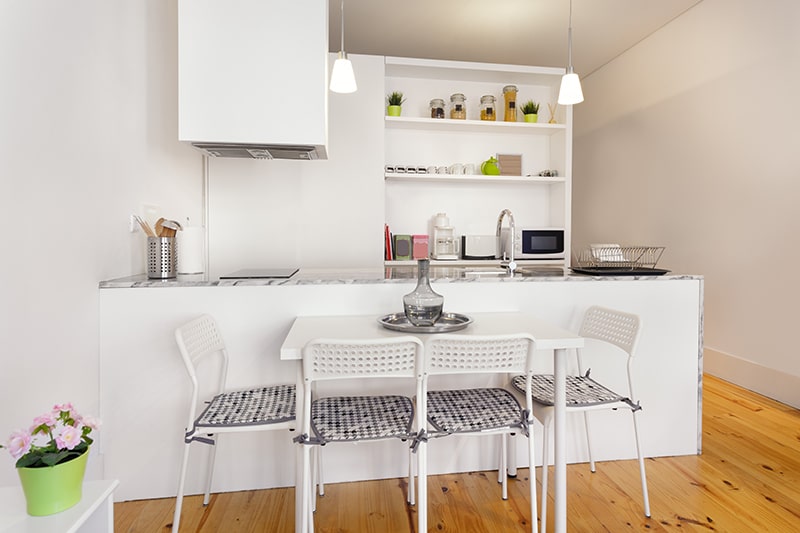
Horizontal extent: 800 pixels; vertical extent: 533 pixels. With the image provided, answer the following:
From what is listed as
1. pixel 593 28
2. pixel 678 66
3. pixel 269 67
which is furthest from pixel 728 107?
pixel 269 67

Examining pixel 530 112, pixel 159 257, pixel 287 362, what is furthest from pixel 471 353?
pixel 530 112

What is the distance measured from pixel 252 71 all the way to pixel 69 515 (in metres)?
1.78

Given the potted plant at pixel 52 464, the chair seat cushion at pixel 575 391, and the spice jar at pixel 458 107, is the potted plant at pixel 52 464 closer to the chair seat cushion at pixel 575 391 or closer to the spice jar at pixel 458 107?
the chair seat cushion at pixel 575 391

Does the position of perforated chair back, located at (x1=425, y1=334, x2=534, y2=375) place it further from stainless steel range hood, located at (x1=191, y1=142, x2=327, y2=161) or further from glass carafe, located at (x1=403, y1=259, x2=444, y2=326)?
stainless steel range hood, located at (x1=191, y1=142, x2=327, y2=161)

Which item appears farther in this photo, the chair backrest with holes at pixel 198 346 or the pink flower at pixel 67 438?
the chair backrest with holes at pixel 198 346

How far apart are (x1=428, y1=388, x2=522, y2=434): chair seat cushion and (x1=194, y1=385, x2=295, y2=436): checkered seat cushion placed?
52cm

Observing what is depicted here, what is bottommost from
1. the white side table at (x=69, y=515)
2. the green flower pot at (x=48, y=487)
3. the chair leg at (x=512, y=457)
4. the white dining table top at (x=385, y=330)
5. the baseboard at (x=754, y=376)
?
the chair leg at (x=512, y=457)

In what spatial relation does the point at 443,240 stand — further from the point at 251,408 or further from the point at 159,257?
the point at 251,408

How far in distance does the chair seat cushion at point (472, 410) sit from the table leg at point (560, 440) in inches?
5.6

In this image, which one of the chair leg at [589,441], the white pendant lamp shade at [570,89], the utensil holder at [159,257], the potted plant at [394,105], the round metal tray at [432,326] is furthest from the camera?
the potted plant at [394,105]

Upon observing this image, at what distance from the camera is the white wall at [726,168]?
2949 millimetres

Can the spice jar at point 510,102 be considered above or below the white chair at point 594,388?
above

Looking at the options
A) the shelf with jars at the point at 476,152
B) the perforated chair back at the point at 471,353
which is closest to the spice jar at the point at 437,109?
the shelf with jars at the point at 476,152

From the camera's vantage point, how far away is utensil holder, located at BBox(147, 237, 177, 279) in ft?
6.61
